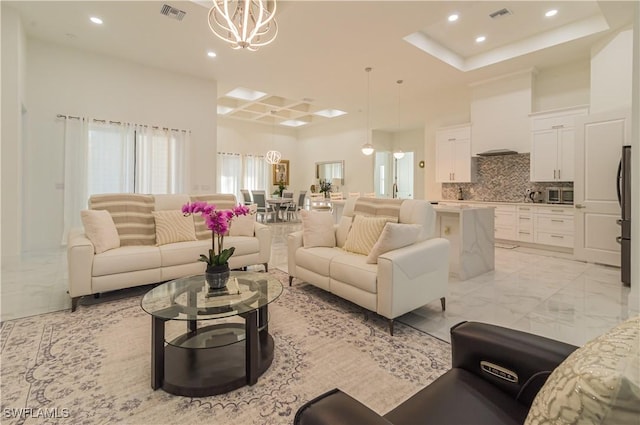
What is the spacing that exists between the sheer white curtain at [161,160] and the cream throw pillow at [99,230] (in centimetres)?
302

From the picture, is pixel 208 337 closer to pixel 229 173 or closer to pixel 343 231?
pixel 343 231

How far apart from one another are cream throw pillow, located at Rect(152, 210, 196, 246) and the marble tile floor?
101 cm

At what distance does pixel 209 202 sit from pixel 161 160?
2842mm

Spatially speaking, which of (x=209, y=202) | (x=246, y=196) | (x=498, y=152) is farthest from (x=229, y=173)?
(x=498, y=152)

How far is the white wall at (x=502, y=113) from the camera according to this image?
5.77m

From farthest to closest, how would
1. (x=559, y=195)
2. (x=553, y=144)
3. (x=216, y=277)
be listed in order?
1. (x=559, y=195)
2. (x=553, y=144)
3. (x=216, y=277)

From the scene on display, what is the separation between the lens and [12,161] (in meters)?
4.12

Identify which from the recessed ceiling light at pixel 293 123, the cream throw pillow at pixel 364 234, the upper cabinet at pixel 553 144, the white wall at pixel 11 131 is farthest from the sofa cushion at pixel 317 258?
the recessed ceiling light at pixel 293 123

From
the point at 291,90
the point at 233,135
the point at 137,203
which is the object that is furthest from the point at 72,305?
the point at 233,135

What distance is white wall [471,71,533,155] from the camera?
577cm

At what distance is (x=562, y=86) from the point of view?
5598 mm

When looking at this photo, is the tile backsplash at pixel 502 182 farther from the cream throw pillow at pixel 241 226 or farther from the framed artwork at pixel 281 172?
the framed artwork at pixel 281 172

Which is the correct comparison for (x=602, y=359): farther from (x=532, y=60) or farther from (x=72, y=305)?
(x=532, y=60)

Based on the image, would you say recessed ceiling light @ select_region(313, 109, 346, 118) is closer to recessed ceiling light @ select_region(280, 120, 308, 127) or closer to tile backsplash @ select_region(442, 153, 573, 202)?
recessed ceiling light @ select_region(280, 120, 308, 127)
